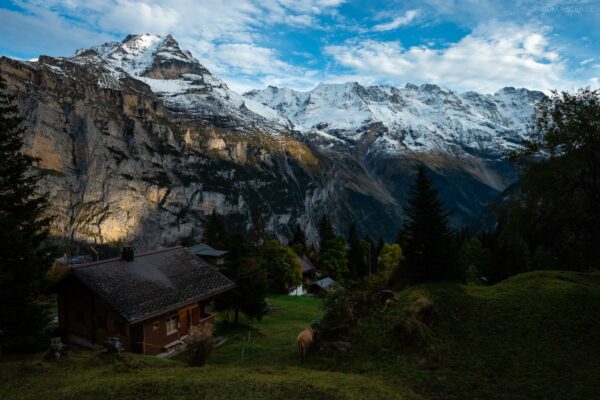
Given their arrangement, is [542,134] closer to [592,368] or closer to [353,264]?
[592,368]

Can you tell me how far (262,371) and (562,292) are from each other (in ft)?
57.7

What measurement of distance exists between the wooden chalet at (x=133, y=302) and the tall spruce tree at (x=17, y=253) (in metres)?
4.74

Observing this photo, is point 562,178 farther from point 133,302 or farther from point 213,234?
point 213,234

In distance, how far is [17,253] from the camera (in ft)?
71.5

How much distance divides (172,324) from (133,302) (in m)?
4.36

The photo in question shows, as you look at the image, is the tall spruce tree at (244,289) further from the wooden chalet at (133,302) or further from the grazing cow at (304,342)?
the grazing cow at (304,342)

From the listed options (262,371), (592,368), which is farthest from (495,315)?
(262,371)

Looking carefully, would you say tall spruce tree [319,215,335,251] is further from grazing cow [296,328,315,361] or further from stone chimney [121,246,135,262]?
grazing cow [296,328,315,361]

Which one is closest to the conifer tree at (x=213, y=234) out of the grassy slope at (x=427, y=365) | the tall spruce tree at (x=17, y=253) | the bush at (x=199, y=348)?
the tall spruce tree at (x=17, y=253)

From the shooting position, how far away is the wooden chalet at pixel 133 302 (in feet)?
88.4

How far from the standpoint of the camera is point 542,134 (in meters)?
23.8

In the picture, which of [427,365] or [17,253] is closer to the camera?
[427,365]

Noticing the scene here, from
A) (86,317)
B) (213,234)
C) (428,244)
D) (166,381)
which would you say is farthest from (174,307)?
(213,234)

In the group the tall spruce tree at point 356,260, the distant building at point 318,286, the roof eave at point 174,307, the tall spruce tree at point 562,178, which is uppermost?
the tall spruce tree at point 562,178
